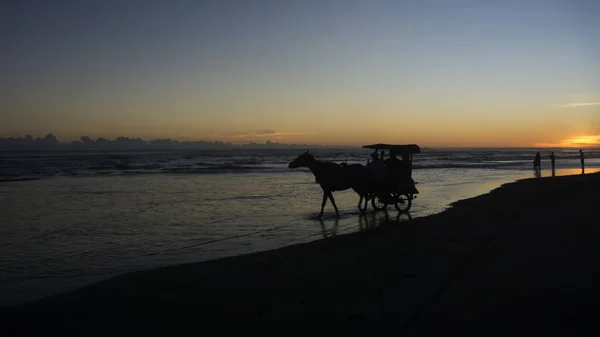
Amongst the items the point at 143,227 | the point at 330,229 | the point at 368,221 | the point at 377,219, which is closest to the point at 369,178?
the point at 377,219

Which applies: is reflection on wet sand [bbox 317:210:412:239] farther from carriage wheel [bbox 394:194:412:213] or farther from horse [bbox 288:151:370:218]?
horse [bbox 288:151:370:218]


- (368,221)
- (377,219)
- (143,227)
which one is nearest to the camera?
(143,227)

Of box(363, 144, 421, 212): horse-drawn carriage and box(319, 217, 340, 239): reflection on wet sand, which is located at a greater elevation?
box(363, 144, 421, 212): horse-drawn carriage

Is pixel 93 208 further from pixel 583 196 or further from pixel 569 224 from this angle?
pixel 583 196

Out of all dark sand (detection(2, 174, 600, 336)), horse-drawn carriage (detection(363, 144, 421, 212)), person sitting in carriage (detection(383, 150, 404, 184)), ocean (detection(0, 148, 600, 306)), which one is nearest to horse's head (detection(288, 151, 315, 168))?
ocean (detection(0, 148, 600, 306))

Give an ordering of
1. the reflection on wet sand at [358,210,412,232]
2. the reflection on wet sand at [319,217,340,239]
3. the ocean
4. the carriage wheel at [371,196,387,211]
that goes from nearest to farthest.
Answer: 1. the ocean
2. the reflection on wet sand at [319,217,340,239]
3. the reflection on wet sand at [358,210,412,232]
4. the carriage wheel at [371,196,387,211]

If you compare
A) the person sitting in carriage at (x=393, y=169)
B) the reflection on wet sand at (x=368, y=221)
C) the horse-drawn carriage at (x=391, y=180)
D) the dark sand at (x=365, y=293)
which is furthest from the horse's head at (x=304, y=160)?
the dark sand at (x=365, y=293)

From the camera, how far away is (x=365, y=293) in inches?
250

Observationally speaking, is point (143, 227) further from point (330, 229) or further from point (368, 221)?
point (368, 221)

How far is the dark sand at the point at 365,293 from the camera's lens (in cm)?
524

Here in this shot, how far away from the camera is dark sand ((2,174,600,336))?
5.24 m

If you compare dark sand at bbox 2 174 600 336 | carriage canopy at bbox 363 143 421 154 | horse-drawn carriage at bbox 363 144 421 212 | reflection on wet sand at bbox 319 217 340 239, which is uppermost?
carriage canopy at bbox 363 143 421 154

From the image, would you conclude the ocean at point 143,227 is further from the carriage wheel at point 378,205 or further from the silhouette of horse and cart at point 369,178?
the silhouette of horse and cart at point 369,178

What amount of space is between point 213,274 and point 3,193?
19532 millimetres
